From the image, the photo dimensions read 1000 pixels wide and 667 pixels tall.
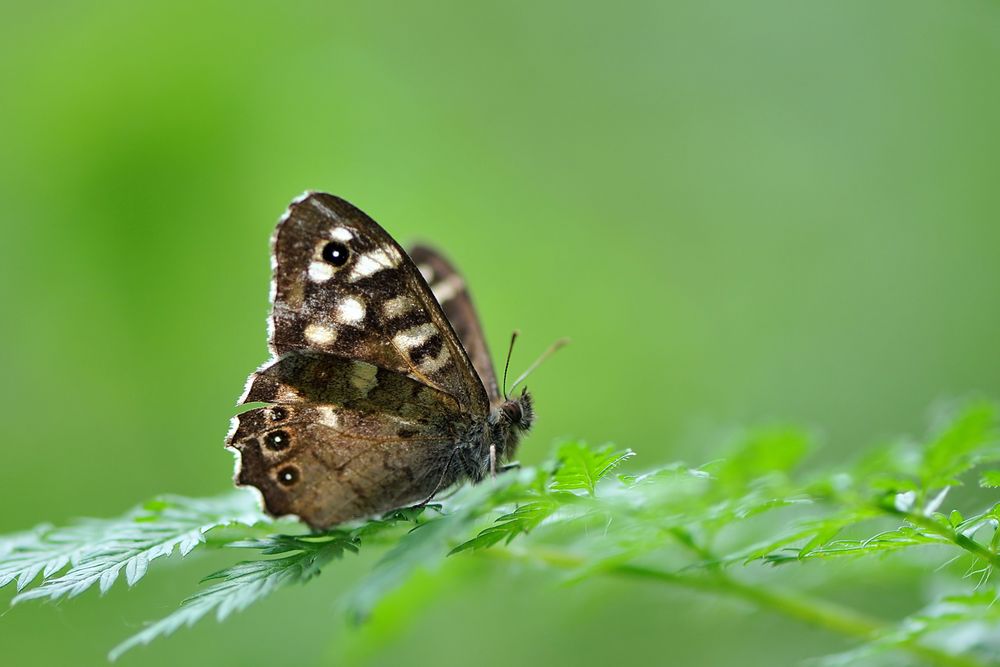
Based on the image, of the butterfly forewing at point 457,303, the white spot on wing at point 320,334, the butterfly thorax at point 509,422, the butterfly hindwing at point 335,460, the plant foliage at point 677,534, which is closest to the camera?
the plant foliage at point 677,534

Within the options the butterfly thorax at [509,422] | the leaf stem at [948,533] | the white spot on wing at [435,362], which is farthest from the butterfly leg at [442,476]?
the leaf stem at [948,533]

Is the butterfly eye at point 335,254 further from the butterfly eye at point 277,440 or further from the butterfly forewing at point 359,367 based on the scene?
the butterfly eye at point 277,440

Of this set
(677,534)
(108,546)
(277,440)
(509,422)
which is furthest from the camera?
(509,422)

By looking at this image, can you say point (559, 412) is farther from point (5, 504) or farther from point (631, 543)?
point (631, 543)

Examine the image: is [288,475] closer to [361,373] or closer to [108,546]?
[361,373]

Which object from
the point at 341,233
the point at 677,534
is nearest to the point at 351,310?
the point at 341,233

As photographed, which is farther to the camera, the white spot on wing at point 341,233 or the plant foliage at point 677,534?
the white spot on wing at point 341,233
